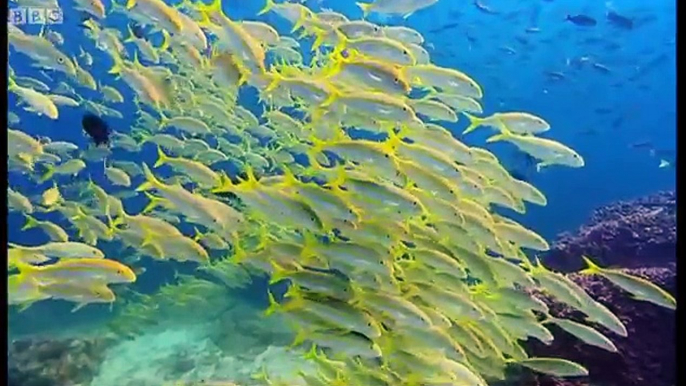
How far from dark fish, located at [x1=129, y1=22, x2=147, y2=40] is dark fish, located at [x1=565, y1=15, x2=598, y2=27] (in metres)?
2.01

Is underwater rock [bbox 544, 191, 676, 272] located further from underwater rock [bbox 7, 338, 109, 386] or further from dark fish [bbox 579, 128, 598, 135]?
underwater rock [bbox 7, 338, 109, 386]

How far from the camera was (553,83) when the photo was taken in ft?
12.9

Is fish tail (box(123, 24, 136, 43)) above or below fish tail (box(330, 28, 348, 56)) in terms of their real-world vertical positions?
above

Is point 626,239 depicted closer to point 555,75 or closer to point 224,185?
point 555,75

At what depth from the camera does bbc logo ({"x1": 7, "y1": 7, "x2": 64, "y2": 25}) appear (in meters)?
2.82

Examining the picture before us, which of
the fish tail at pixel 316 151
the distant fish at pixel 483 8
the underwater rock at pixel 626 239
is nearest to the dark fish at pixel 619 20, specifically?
the distant fish at pixel 483 8

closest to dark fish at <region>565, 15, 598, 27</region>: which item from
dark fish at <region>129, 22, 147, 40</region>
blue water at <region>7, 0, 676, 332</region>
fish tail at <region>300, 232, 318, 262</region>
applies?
blue water at <region>7, 0, 676, 332</region>

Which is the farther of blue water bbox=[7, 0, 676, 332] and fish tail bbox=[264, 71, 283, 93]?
blue water bbox=[7, 0, 676, 332]

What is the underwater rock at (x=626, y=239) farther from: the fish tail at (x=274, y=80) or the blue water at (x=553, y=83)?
the fish tail at (x=274, y=80)

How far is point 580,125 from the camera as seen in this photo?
14.5ft

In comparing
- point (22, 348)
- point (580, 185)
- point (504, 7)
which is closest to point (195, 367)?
point (22, 348)

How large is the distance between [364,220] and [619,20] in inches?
75.6

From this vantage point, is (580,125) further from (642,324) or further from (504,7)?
(642,324)

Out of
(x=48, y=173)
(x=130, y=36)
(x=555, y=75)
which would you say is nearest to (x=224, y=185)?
(x=130, y=36)
